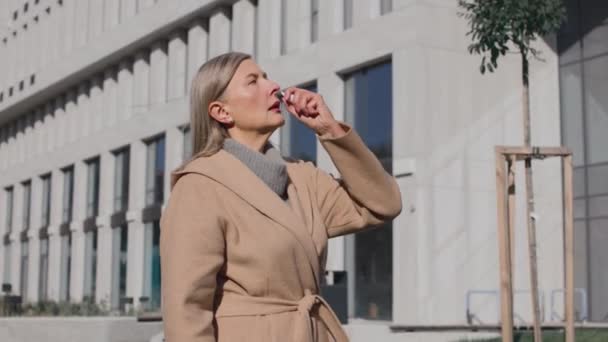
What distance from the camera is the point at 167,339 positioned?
8.41 ft

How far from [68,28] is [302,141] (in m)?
18.0

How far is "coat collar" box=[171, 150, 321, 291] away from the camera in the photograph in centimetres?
266

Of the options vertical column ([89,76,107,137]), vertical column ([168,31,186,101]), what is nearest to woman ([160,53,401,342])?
vertical column ([168,31,186,101])

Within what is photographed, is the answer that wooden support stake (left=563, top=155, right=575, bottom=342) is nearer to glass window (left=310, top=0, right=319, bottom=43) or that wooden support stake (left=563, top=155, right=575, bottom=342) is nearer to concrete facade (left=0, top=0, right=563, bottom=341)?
concrete facade (left=0, top=0, right=563, bottom=341)

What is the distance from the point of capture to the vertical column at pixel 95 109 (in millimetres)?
36125

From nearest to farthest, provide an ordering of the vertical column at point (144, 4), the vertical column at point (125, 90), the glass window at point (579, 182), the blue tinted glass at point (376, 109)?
the blue tinted glass at point (376, 109)
the glass window at point (579, 182)
the vertical column at point (144, 4)
the vertical column at point (125, 90)

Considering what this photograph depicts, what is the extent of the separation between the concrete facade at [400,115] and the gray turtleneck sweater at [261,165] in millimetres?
11439

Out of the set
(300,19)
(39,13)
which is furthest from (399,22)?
(39,13)

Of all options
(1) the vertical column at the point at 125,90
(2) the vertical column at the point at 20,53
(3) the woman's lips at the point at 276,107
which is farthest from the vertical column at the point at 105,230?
(3) the woman's lips at the point at 276,107

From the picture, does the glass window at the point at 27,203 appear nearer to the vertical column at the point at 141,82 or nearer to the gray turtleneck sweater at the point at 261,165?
the vertical column at the point at 141,82

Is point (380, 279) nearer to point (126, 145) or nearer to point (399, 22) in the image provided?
point (399, 22)

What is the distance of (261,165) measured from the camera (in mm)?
2791

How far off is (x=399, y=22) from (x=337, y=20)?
2481 mm

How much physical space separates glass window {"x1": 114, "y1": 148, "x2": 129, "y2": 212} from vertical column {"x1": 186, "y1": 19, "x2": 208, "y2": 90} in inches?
199
